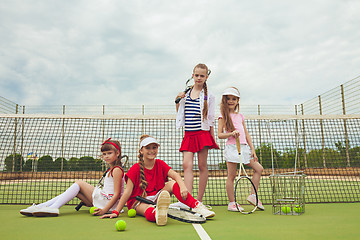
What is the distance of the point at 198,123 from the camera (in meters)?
4.16

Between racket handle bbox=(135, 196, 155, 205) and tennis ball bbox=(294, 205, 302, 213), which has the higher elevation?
racket handle bbox=(135, 196, 155, 205)

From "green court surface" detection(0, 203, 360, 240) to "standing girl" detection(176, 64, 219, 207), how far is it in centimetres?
66

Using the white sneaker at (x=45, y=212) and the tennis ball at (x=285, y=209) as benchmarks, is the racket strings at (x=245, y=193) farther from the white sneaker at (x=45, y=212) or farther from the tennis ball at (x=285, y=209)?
the white sneaker at (x=45, y=212)

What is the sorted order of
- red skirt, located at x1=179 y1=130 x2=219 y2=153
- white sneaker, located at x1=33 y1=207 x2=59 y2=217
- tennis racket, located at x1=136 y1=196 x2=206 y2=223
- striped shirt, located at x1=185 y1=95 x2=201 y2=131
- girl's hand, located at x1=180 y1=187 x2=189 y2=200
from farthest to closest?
striped shirt, located at x1=185 y1=95 x2=201 y2=131
red skirt, located at x1=179 y1=130 x2=219 y2=153
white sneaker, located at x1=33 y1=207 x2=59 y2=217
girl's hand, located at x1=180 y1=187 x2=189 y2=200
tennis racket, located at x1=136 y1=196 x2=206 y2=223

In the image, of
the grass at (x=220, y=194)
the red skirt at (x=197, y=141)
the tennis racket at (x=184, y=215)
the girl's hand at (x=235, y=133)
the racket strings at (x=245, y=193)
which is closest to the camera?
the tennis racket at (x=184, y=215)

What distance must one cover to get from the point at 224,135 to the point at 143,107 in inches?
274

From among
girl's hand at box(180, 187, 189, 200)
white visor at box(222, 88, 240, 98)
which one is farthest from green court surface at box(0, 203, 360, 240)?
white visor at box(222, 88, 240, 98)

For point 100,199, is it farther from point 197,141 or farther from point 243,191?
point 243,191

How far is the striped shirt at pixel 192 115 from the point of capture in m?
4.16

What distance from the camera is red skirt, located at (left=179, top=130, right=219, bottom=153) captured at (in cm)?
405

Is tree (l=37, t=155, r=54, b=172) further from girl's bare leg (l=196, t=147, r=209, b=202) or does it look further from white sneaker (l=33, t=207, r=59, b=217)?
girl's bare leg (l=196, t=147, r=209, b=202)

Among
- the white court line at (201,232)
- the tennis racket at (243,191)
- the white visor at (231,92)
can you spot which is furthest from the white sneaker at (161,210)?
the white visor at (231,92)

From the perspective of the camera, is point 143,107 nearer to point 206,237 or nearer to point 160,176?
point 160,176

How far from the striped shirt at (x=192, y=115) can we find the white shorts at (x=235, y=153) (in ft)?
1.65
